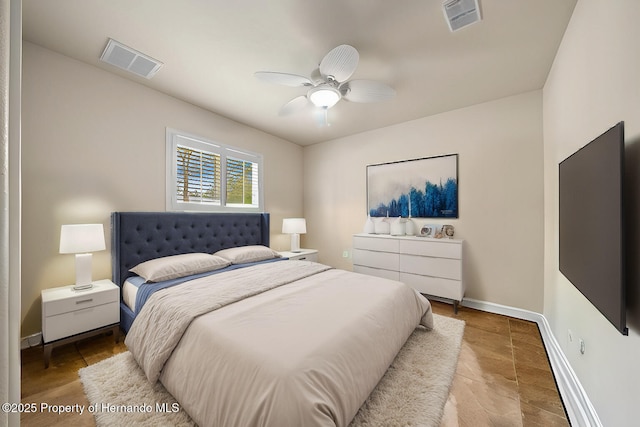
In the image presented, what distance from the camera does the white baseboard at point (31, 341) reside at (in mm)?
2016

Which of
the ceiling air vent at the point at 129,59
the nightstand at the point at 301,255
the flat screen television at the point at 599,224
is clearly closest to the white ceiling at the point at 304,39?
the ceiling air vent at the point at 129,59

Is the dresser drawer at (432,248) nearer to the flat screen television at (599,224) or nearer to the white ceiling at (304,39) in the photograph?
the flat screen television at (599,224)

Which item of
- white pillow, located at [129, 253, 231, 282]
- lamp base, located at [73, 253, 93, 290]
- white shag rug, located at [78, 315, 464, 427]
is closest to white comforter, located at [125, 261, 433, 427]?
white shag rug, located at [78, 315, 464, 427]

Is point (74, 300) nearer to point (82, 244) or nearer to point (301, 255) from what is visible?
point (82, 244)

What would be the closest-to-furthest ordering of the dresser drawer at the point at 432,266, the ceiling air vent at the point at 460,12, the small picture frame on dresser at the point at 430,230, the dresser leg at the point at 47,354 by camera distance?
the ceiling air vent at the point at 460,12 → the dresser leg at the point at 47,354 → the dresser drawer at the point at 432,266 → the small picture frame on dresser at the point at 430,230

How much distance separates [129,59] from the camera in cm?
216

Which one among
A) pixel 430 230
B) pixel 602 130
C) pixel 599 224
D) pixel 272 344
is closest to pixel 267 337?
pixel 272 344

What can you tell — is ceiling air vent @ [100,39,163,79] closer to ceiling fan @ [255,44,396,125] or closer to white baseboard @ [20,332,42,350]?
ceiling fan @ [255,44,396,125]

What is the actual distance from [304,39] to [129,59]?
1.57 meters

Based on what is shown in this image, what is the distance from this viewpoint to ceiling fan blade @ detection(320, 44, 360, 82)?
5.60ft

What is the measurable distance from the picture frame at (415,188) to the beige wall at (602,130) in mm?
1138

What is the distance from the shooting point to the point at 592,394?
1325 millimetres

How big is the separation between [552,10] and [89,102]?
3784mm

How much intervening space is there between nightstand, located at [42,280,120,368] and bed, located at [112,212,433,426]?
143mm
